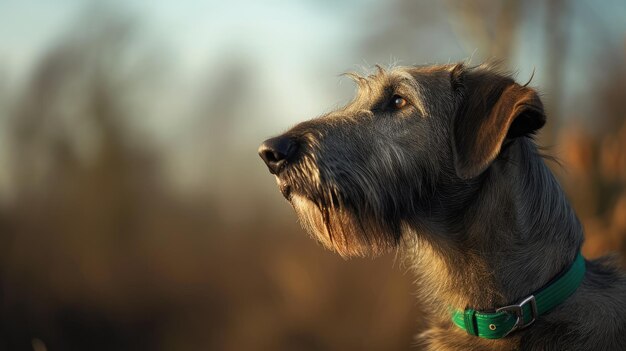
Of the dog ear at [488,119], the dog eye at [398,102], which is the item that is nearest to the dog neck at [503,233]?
the dog ear at [488,119]

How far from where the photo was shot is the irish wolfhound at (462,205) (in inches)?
125

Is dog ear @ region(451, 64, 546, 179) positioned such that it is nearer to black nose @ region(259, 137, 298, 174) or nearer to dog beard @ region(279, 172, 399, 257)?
dog beard @ region(279, 172, 399, 257)

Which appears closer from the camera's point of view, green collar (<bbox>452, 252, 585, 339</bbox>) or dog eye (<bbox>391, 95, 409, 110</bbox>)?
green collar (<bbox>452, 252, 585, 339</bbox>)

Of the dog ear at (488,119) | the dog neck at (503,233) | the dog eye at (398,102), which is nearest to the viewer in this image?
the dog ear at (488,119)

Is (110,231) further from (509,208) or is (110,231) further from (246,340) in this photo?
(509,208)

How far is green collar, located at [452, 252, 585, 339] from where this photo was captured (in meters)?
3.14

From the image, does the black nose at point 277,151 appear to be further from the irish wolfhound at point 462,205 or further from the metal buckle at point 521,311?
the metal buckle at point 521,311

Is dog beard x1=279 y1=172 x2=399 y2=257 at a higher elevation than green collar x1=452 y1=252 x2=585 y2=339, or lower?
higher

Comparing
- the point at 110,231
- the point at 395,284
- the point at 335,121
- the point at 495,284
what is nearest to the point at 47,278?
the point at 110,231

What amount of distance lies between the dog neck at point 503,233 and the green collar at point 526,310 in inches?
1.6

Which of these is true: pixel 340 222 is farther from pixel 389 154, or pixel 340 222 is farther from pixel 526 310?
pixel 526 310

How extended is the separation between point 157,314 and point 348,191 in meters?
5.32

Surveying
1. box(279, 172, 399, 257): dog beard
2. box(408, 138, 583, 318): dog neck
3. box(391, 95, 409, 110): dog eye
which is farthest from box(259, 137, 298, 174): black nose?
box(408, 138, 583, 318): dog neck

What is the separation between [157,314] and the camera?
815 cm
